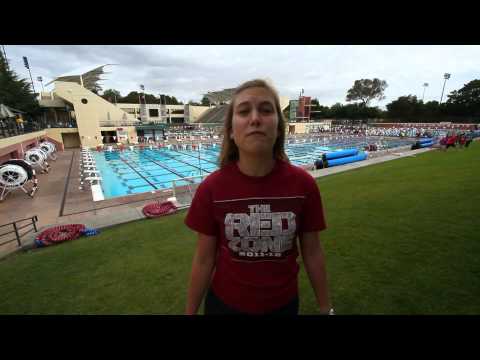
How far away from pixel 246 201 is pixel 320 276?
750 millimetres

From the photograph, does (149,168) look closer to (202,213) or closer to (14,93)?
(202,213)

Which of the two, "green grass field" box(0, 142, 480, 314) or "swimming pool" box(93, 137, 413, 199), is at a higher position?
"green grass field" box(0, 142, 480, 314)

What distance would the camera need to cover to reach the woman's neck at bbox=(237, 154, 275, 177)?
1370mm

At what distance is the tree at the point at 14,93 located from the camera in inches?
1298

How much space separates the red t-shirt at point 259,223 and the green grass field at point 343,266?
177 cm

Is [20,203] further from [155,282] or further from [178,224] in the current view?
[155,282]

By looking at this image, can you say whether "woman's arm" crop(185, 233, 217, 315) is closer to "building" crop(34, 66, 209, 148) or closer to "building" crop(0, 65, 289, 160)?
"building" crop(0, 65, 289, 160)

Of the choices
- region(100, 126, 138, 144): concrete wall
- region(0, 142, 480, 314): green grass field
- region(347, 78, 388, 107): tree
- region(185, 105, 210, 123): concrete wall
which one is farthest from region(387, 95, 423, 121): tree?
region(0, 142, 480, 314): green grass field

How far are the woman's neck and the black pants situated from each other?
86cm

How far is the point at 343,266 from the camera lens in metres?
3.55

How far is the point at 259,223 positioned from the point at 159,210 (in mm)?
7398

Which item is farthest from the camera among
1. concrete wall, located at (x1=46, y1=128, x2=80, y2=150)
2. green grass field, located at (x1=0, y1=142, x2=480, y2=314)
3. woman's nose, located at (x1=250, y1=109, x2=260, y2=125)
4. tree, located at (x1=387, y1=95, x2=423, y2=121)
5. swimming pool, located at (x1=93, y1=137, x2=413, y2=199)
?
tree, located at (x1=387, y1=95, x2=423, y2=121)

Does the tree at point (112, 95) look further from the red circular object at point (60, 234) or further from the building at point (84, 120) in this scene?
the red circular object at point (60, 234)

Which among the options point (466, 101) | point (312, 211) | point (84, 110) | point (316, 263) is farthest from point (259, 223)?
point (466, 101)
